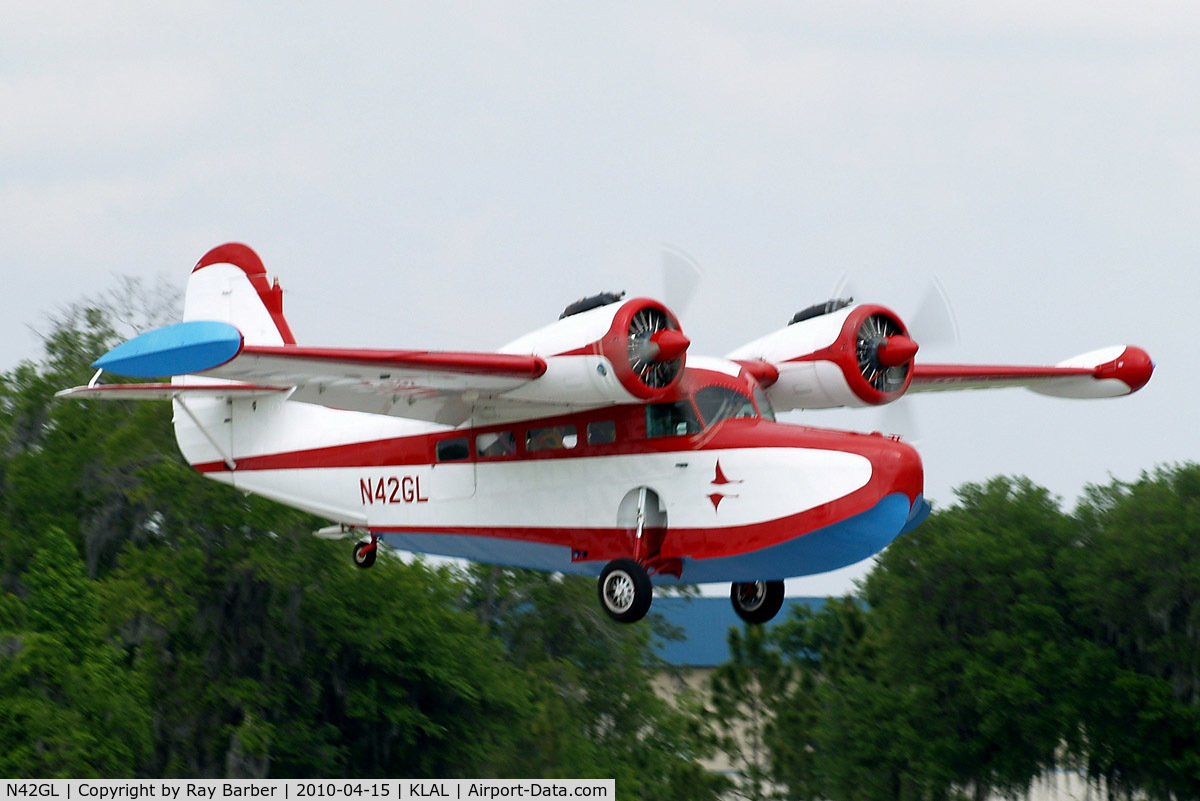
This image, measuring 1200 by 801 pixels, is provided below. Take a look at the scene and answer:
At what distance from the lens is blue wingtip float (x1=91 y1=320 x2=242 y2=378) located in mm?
15469

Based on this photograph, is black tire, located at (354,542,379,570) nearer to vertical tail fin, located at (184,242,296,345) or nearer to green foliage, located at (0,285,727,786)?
vertical tail fin, located at (184,242,296,345)

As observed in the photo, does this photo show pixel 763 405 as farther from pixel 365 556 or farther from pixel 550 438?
pixel 365 556

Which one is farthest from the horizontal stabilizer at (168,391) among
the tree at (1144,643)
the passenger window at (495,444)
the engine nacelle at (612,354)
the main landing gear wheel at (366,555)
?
the tree at (1144,643)

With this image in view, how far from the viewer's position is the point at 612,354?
1727 centimetres

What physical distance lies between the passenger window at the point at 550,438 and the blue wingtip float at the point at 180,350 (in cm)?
478

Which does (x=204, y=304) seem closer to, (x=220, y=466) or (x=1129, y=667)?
(x=220, y=466)

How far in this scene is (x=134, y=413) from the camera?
38.6 metres

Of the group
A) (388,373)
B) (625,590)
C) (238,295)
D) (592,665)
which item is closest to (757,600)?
(625,590)

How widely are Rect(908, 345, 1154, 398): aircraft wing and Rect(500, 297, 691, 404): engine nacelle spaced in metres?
6.40

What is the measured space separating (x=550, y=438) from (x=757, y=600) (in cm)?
355

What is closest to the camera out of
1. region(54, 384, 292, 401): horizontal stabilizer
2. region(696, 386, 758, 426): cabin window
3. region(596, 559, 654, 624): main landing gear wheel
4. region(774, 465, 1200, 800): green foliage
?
region(596, 559, 654, 624): main landing gear wheel

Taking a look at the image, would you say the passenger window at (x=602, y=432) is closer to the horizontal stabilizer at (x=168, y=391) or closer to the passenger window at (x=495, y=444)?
the passenger window at (x=495, y=444)

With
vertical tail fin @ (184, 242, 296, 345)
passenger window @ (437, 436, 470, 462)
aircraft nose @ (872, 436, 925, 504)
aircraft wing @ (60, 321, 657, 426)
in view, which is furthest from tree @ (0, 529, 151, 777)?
aircraft nose @ (872, 436, 925, 504)

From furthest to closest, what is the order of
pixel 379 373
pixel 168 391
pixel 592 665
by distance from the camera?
pixel 592 665 → pixel 168 391 → pixel 379 373
